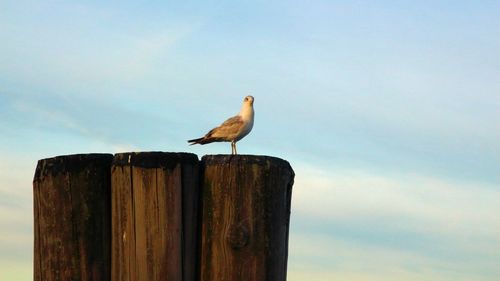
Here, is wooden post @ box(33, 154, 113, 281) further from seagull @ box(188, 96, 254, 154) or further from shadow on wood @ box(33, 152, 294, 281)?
seagull @ box(188, 96, 254, 154)

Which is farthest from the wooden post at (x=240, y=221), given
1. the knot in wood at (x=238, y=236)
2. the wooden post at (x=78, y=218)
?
the wooden post at (x=78, y=218)

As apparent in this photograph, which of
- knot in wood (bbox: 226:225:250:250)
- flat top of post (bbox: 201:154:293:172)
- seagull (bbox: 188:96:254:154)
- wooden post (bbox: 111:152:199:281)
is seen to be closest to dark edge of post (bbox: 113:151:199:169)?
wooden post (bbox: 111:152:199:281)

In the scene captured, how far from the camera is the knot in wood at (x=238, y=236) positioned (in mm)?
5656

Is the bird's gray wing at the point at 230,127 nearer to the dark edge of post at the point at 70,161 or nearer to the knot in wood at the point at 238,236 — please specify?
the dark edge of post at the point at 70,161

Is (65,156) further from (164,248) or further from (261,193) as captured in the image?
(261,193)

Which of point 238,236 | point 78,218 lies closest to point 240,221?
point 238,236

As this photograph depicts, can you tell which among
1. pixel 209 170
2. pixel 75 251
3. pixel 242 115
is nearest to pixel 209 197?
pixel 209 170

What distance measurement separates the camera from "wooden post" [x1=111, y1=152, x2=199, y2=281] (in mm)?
5691

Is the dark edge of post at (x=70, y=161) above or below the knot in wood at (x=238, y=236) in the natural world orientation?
above

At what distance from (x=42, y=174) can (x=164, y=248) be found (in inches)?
41.0

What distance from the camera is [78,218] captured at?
19.4 ft

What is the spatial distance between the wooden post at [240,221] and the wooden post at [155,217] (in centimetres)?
12

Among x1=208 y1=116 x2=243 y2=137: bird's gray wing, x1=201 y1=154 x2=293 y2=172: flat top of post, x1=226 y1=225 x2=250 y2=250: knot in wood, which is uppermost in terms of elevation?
x1=208 y1=116 x2=243 y2=137: bird's gray wing

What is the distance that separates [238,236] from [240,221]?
10cm
